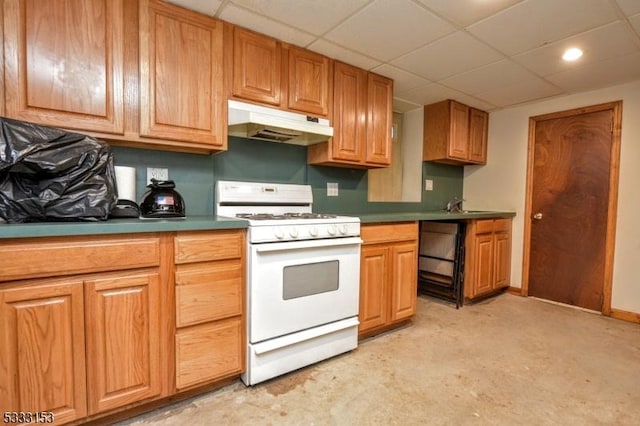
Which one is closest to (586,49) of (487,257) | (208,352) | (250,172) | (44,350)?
(487,257)

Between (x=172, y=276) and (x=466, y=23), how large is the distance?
218 cm

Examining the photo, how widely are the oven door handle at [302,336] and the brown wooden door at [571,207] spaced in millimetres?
2438

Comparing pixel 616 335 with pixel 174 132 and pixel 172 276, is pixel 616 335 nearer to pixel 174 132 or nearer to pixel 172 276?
pixel 172 276

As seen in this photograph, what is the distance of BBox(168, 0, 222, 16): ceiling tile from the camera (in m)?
1.70

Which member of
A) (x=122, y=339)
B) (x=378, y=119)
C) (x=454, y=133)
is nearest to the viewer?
(x=122, y=339)

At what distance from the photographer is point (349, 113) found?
8.13 ft

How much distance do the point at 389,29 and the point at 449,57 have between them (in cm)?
65

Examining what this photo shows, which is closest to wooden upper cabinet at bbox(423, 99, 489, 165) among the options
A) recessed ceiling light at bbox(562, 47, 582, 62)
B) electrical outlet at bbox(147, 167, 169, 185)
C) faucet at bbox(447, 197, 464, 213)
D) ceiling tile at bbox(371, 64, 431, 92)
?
faucet at bbox(447, 197, 464, 213)

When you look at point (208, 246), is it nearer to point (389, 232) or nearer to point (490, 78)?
point (389, 232)

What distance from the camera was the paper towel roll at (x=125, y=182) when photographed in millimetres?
1790

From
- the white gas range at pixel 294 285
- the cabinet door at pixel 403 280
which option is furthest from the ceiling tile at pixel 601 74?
the white gas range at pixel 294 285

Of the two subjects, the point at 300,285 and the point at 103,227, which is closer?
the point at 103,227

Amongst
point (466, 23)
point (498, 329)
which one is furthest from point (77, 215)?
point (498, 329)

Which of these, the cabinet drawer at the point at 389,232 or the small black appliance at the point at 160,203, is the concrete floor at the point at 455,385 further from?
the small black appliance at the point at 160,203
